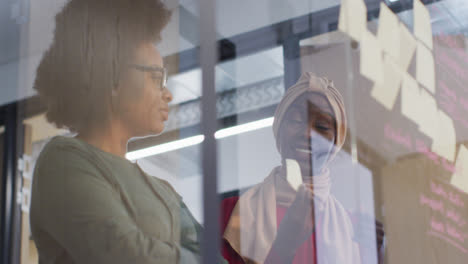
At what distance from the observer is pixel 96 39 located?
135 centimetres

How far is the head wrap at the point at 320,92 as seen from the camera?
63.3 inches

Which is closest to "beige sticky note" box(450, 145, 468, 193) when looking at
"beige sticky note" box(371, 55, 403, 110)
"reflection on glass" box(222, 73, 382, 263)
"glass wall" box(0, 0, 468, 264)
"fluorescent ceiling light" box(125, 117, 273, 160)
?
"glass wall" box(0, 0, 468, 264)

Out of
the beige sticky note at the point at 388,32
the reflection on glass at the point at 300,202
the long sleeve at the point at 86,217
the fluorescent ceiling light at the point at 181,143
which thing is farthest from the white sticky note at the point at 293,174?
the beige sticky note at the point at 388,32

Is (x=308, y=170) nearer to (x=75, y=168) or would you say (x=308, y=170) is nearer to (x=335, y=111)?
(x=335, y=111)

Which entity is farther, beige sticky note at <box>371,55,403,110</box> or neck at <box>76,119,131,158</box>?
beige sticky note at <box>371,55,403,110</box>

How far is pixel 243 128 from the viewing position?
4.94 ft

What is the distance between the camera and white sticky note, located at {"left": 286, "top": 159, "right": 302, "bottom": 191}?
1.57 m

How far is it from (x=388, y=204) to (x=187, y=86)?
0.63m

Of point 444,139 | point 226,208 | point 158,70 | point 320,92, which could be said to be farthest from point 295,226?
point 444,139

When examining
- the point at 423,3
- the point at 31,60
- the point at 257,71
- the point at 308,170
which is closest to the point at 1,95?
the point at 31,60

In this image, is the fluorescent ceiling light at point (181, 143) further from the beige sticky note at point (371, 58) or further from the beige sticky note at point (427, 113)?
the beige sticky note at point (427, 113)

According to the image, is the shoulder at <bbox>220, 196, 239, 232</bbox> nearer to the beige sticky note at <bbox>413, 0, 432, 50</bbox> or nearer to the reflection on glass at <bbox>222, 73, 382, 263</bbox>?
the reflection on glass at <bbox>222, 73, 382, 263</bbox>

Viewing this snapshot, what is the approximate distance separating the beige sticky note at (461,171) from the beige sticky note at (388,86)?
0.26 m

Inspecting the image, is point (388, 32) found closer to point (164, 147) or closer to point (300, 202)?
point (300, 202)
